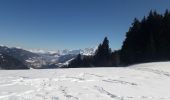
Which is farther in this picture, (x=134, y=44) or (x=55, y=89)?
(x=134, y=44)

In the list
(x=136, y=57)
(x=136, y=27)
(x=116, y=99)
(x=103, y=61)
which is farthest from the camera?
(x=103, y=61)

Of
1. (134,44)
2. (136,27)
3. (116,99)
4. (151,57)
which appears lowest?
(116,99)

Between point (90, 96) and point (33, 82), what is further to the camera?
point (33, 82)

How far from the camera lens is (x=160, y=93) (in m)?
11.3

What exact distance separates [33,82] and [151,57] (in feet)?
121

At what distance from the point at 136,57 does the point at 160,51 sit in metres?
5.43

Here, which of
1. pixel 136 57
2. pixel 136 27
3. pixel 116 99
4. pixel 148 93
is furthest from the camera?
pixel 136 27

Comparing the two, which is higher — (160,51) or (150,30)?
(150,30)

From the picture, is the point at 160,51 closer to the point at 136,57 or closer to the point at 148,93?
the point at 136,57

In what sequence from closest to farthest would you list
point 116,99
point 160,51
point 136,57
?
point 116,99 → point 160,51 → point 136,57

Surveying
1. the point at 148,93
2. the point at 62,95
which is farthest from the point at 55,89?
the point at 148,93

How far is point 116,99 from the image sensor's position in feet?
31.4

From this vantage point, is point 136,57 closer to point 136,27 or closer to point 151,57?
point 151,57

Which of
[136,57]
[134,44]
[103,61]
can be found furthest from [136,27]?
[103,61]
